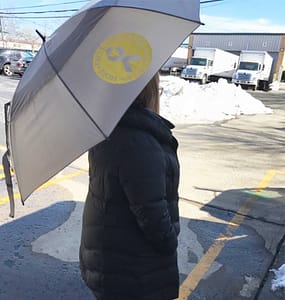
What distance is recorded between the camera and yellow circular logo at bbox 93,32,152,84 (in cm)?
136

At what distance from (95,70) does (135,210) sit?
599 mm

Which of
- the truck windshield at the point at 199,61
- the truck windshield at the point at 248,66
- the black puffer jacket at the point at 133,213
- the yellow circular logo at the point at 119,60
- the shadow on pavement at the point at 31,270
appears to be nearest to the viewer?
the yellow circular logo at the point at 119,60

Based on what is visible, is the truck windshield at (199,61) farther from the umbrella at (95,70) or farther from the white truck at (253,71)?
the umbrella at (95,70)

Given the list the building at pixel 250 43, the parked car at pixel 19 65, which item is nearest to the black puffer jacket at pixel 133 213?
the parked car at pixel 19 65

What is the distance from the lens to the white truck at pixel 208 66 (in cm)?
3300

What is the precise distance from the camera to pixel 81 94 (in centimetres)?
140

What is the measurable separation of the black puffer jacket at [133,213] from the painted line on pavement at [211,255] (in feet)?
4.25

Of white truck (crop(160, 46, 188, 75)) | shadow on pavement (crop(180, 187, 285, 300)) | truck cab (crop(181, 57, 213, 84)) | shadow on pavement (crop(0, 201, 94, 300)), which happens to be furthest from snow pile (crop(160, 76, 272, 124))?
white truck (crop(160, 46, 188, 75))

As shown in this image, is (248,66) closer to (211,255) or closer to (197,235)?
(197,235)

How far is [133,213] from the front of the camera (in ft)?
5.18

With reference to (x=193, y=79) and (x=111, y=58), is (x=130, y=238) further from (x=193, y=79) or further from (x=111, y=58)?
(x=193, y=79)

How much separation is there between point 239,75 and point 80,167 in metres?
28.6

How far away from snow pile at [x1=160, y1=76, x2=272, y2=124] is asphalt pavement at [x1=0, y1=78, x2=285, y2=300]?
6.08 meters

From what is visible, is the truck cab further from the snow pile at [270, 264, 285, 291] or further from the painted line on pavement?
the snow pile at [270, 264, 285, 291]
